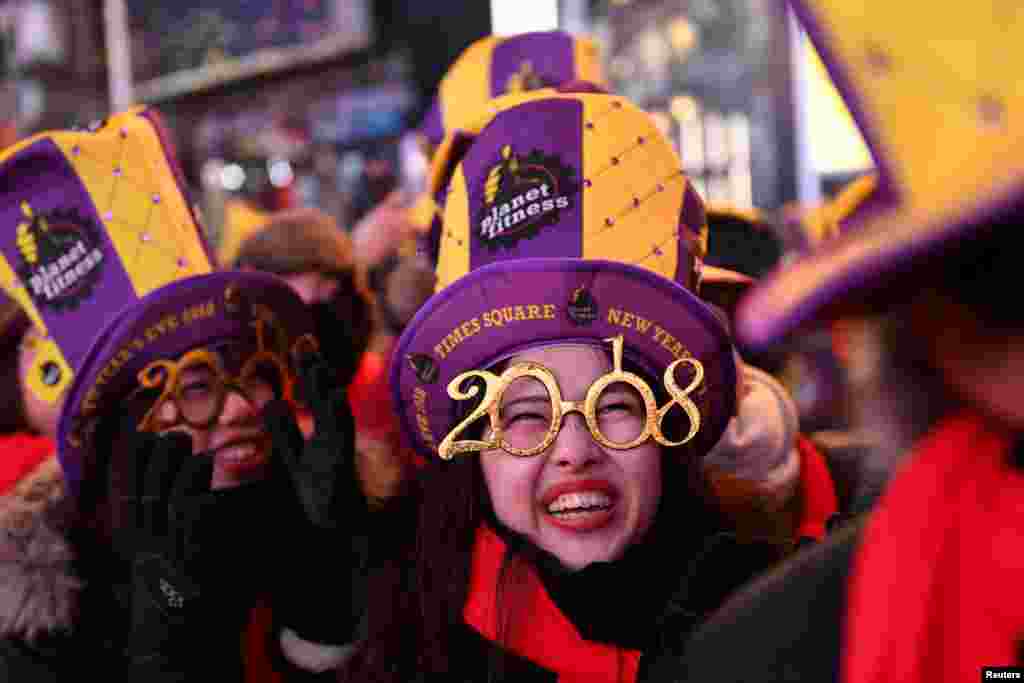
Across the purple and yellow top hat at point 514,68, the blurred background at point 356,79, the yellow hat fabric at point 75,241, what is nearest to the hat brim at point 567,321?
the yellow hat fabric at point 75,241

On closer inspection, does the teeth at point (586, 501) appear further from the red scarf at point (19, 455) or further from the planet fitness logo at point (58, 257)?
the red scarf at point (19, 455)

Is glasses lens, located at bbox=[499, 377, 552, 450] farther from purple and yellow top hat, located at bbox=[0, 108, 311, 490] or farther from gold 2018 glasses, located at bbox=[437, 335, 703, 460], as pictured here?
purple and yellow top hat, located at bbox=[0, 108, 311, 490]

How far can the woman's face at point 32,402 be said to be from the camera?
219 cm

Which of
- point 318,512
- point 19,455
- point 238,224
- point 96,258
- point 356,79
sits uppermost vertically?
point 356,79

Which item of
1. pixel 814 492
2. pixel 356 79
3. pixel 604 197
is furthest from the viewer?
pixel 356 79

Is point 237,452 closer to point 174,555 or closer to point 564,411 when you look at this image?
point 174,555

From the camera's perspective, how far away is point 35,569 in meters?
1.99

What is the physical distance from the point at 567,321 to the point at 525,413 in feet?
0.55

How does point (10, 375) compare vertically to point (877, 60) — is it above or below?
below

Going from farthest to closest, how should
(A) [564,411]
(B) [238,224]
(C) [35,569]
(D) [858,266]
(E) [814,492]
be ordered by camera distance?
(B) [238,224] < (E) [814,492] < (C) [35,569] < (A) [564,411] < (D) [858,266]

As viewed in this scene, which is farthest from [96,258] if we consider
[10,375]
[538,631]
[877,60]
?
[877,60]

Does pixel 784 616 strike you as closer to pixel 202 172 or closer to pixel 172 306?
pixel 172 306

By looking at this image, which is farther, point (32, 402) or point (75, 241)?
point (32, 402)

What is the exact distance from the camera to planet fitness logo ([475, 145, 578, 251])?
163cm
